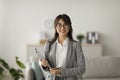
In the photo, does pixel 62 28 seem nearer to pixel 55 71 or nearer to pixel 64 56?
pixel 64 56

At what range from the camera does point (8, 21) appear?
239 inches

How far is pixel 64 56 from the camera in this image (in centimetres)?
201

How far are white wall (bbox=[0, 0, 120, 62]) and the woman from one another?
4057 mm

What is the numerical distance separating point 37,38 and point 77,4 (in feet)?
4.46

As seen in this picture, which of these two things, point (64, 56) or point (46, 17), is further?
point (46, 17)

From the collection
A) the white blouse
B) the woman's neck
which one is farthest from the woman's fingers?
the woman's neck

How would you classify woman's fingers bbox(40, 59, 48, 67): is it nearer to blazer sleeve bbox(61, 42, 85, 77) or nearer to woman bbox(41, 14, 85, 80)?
woman bbox(41, 14, 85, 80)

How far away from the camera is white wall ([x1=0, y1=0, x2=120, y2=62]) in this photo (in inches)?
239

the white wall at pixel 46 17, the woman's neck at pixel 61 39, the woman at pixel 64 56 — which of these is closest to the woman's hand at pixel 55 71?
the woman at pixel 64 56

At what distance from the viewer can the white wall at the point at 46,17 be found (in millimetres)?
6078

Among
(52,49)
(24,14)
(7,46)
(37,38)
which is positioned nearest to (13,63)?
(7,46)

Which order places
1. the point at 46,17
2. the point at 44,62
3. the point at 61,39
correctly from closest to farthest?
the point at 44,62 < the point at 61,39 < the point at 46,17

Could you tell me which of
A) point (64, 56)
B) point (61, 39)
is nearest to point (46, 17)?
point (61, 39)

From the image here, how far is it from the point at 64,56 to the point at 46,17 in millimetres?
4229
